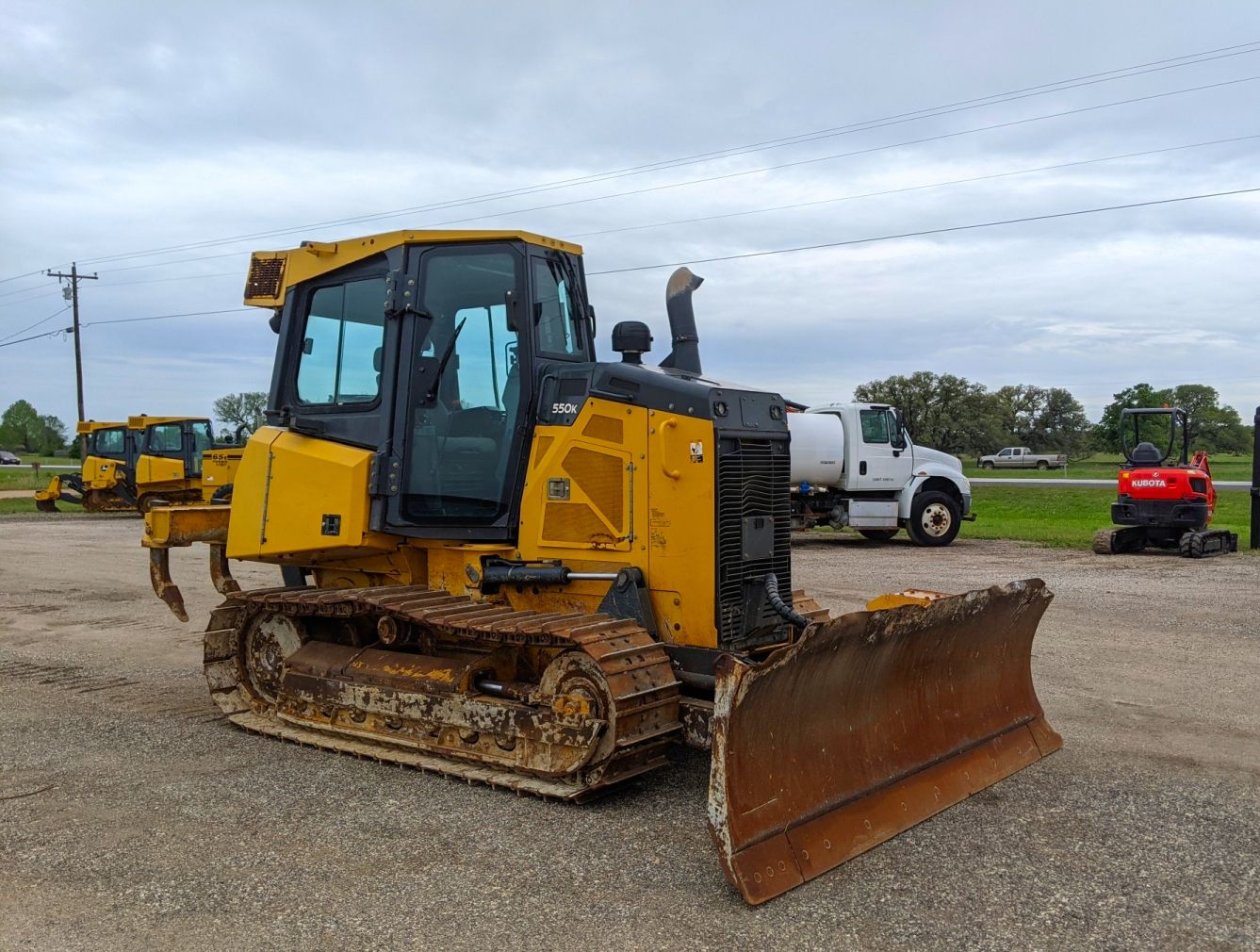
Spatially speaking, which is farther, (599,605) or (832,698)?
(599,605)

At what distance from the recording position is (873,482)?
1923 centimetres

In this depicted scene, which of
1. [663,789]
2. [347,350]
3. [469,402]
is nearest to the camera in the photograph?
[663,789]

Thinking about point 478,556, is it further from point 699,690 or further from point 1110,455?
point 1110,455

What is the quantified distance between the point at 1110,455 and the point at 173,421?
61304mm

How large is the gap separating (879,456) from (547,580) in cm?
1396

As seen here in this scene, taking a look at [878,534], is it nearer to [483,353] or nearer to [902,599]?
[902,599]

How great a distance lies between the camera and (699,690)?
5723mm

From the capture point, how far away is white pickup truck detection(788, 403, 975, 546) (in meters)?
19.1

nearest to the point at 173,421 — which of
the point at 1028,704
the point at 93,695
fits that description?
the point at 93,695

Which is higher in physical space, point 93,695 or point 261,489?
point 261,489

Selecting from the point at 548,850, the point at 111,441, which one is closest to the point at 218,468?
the point at 111,441

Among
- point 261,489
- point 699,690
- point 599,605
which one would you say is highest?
point 261,489

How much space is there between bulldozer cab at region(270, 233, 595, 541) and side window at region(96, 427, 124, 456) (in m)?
24.3

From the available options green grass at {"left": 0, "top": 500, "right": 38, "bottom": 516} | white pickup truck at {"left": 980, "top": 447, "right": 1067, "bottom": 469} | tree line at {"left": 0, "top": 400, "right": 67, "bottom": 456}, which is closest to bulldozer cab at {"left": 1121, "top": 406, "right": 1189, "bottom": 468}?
green grass at {"left": 0, "top": 500, "right": 38, "bottom": 516}
